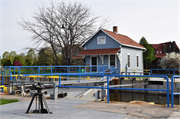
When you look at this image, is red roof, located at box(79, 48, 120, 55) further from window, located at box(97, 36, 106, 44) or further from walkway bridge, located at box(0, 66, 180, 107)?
walkway bridge, located at box(0, 66, 180, 107)

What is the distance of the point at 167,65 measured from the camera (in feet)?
145

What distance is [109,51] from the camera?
26562 millimetres

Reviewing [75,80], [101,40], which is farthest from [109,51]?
[75,80]

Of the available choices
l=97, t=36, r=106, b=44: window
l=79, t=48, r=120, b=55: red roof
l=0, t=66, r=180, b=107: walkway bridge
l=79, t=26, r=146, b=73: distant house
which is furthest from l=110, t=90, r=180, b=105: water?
l=97, t=36, r=106, b=44: window

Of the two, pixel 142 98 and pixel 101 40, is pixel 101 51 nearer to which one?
pixel 101 40

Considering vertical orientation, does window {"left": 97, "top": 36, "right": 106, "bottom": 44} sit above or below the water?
above

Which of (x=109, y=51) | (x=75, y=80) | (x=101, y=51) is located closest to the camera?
(x=75, y=80)

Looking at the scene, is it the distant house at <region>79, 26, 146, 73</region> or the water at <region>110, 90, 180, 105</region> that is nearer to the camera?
the water at <region>110, 90, 180, 105</region>

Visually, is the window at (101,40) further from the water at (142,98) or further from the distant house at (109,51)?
the water at (142,98)

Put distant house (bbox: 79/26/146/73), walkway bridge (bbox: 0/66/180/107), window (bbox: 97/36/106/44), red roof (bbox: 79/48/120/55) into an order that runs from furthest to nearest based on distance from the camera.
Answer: window (bbox: 97/36/106/44) → distant house (bbox: 79/26/146/73) → red roof (bbox: 79/48/120/55) → walkway bridge (bbox: 0/66/180/107)

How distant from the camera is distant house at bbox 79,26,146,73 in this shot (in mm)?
26922

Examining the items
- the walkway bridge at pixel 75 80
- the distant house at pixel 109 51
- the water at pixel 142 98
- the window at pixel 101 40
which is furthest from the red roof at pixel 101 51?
the water at pixel 142 98

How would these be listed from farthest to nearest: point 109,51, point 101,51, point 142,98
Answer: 1. point 101,51
2. point 109,51
3. point 142,98

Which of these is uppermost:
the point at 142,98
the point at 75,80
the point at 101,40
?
the point at 101,40
